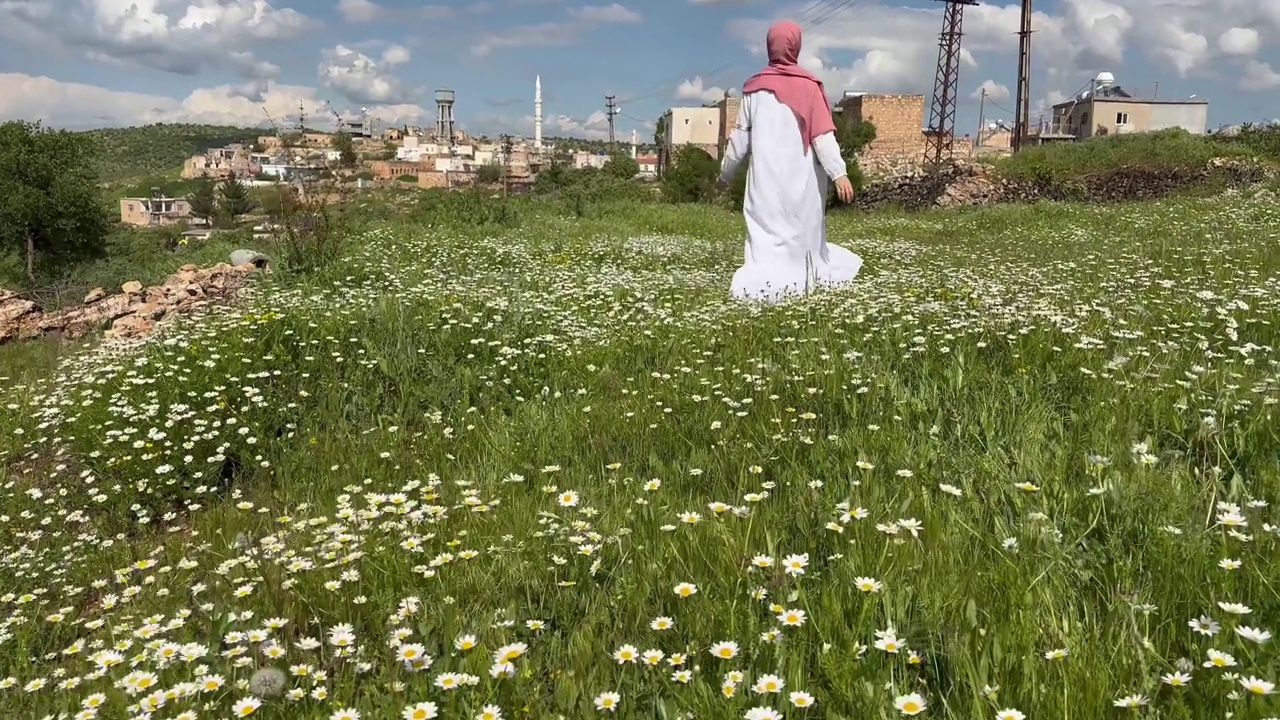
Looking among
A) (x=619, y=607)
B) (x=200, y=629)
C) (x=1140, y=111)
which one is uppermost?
(x=1140, y=111)

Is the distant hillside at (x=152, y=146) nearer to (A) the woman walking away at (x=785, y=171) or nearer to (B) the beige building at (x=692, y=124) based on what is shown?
(B) the beige building at (x=692, y=124)

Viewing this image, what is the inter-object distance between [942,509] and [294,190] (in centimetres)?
1007

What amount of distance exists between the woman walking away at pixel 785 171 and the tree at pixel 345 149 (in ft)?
16.3

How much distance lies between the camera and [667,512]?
289 cm

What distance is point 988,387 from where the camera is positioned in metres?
4.04

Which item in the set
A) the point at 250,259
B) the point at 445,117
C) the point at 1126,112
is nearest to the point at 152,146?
the point at 445,117

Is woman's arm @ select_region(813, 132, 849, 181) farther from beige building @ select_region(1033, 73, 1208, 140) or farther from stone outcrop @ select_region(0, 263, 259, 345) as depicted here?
beige building @ select_region(1033, 73, 1208, 140)

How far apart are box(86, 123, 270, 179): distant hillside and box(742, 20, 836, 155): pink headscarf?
137956 mm

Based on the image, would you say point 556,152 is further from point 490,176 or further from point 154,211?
point 154,211

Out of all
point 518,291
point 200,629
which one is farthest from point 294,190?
point 200,629

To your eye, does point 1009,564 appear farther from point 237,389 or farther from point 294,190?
point 294,190

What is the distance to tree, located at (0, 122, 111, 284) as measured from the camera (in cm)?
4550

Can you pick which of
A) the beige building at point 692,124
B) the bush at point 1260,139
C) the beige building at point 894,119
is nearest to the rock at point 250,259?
the bush at point 1260,139

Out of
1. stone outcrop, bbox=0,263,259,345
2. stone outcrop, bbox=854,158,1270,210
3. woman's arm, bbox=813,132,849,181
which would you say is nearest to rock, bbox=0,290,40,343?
stone outcrop, bbox=0,263,259,345
